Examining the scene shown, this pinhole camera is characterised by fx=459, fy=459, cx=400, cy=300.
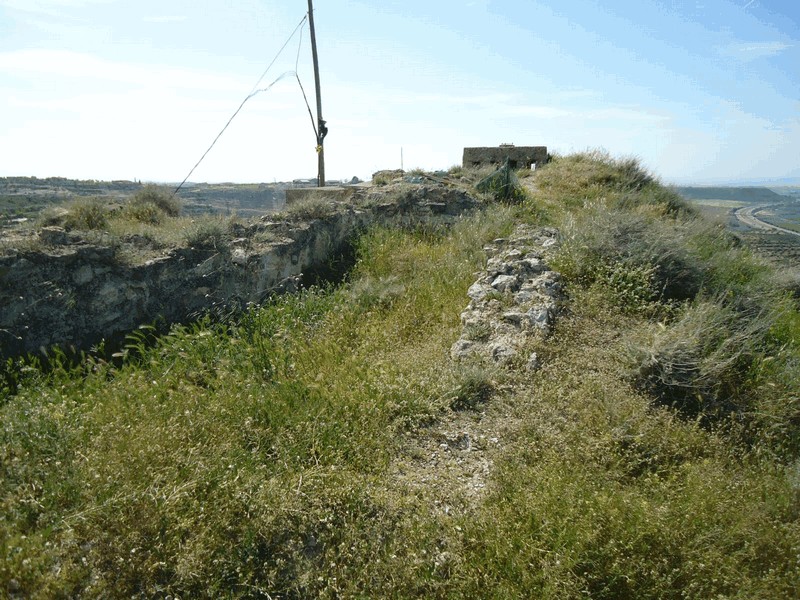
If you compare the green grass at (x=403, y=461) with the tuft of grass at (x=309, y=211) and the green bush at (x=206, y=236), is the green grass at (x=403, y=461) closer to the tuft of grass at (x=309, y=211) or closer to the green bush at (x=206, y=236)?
the green bush at (x=206, y=236)

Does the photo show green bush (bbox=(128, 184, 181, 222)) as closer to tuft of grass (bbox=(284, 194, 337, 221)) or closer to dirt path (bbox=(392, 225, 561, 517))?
tuft of grass (bbox=(284, 194, 337, 221))

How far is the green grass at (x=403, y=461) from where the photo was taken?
2.30 m

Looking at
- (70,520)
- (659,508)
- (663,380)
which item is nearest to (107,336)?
(70,520)

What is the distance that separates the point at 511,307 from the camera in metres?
4.93

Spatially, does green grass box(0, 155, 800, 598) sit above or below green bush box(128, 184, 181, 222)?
below

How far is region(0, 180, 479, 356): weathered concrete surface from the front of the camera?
4.33 m

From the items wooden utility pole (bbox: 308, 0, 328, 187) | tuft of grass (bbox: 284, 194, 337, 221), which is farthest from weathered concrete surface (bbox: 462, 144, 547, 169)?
tuft of grass (bbox: 284, 194, 337, 221)

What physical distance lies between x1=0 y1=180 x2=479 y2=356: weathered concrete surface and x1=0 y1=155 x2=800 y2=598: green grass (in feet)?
1.27

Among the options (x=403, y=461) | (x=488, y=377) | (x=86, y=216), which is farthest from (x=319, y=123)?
Result: (x=403, y=461)

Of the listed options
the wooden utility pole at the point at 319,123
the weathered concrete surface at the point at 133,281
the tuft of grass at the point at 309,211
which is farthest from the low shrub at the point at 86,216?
the wooden utility pole at the point at 319,123

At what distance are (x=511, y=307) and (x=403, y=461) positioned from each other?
7.95ft

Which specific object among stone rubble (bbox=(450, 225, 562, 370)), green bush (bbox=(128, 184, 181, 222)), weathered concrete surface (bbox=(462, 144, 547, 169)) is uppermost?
weathered concrete surface (bbox=(462, 144, 547, 169))

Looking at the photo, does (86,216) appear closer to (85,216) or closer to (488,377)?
(85,216)

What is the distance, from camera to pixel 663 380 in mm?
3814
